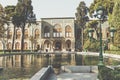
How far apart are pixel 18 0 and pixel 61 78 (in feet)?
170

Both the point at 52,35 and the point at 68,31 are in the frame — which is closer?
the point at 68,31

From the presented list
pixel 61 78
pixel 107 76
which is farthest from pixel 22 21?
pixel 107 76

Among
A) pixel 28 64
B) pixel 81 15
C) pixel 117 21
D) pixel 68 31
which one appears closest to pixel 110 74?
pixel 28 64

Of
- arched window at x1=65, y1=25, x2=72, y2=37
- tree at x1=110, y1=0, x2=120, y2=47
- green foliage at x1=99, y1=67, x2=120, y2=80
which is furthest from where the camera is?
arched window at x1=65, y1=25, x2=72, y2=37

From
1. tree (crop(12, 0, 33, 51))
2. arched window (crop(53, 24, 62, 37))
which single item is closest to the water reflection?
tree (crop(12, 0, 33, 51))

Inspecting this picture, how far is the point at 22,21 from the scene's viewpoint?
64.4m

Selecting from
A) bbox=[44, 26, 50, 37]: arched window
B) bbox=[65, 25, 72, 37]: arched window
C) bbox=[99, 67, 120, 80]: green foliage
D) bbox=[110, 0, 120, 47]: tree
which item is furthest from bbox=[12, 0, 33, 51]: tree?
bbox=[99, 67, 120, 80]: green foliage

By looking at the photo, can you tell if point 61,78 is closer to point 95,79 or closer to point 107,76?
point 95,79

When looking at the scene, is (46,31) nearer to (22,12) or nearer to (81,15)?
(81,15)

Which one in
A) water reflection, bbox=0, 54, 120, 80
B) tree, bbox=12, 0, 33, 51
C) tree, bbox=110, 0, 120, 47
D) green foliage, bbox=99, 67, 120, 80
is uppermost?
tree, bbox=12, 0, 33, 51

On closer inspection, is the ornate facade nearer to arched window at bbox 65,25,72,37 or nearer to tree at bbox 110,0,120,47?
arched window at bbox 65,25,72,37

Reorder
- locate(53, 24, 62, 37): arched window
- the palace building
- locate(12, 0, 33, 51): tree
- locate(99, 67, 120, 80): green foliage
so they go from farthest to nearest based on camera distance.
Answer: locate(53, 24, 62, 37): arched window, the palace building, locate(12, 0, 33, 51): tree, locate(99, 67, 120, 80): green foliage

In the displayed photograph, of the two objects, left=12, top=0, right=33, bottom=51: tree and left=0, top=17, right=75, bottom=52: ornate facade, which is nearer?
left=12, top=0, right=33, bottom=51: tree

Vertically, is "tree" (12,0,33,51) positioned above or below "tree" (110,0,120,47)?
above
